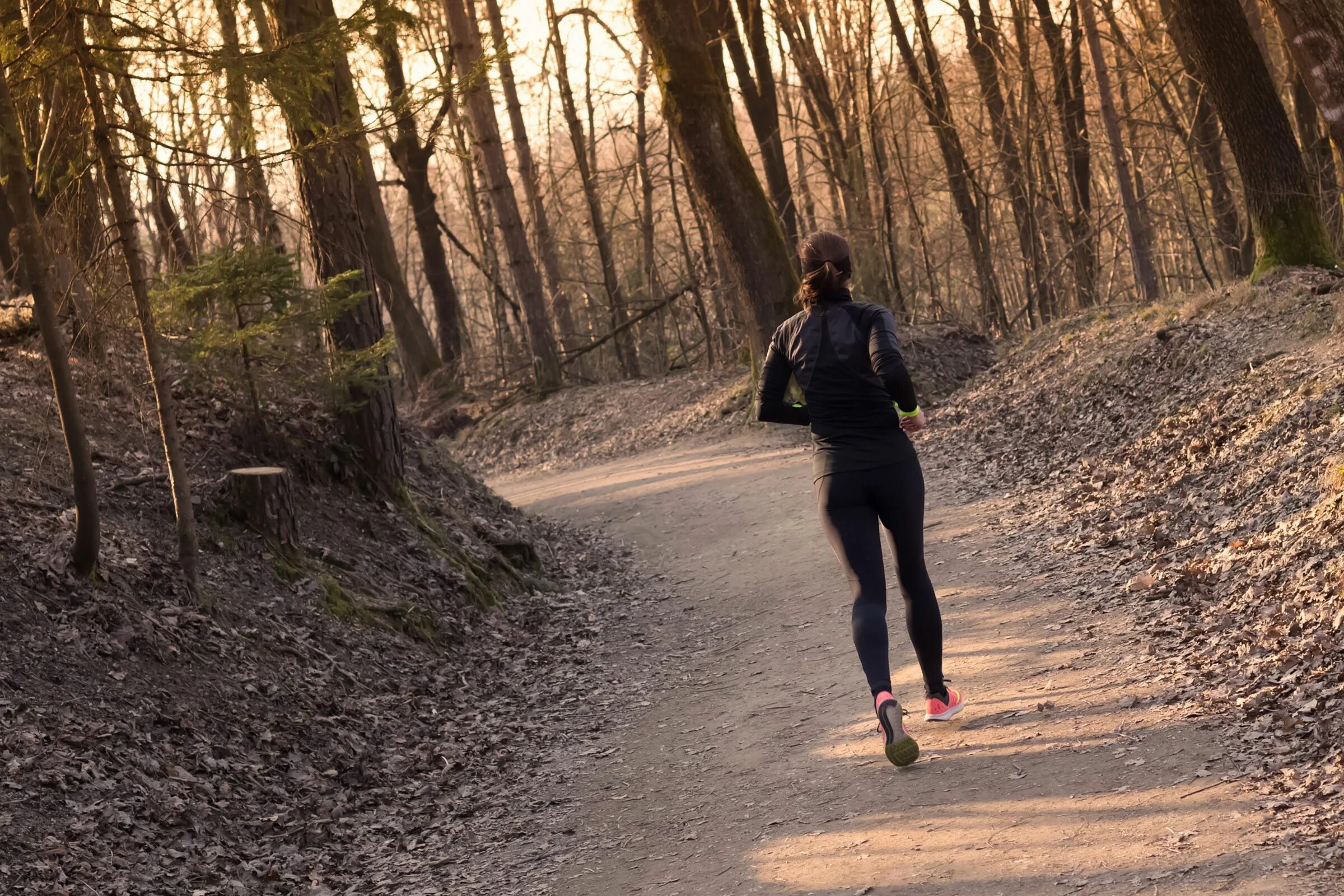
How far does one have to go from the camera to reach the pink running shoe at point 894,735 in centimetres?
521

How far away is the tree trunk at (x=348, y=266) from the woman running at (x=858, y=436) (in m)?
5.34

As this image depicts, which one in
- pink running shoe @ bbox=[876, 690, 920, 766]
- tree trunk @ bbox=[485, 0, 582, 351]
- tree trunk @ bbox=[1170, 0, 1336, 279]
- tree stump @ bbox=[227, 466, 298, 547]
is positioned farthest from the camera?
tree trunk @ bbox=[485, 0, 582, 351]

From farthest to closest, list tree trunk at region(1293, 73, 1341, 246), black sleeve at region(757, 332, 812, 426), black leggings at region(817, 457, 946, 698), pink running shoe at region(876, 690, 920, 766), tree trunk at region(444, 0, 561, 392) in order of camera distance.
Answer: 1. tree trunk at region(444, 0, 561, 392)
2. tree trunk at region(1293, 73, 1341, 246)
3. black sleeve at region(757, 332, 812, 426)
4. black leggings at region(817, 457, 946, 698)
5. pink running shoe at region(876, 690, 920, 766)

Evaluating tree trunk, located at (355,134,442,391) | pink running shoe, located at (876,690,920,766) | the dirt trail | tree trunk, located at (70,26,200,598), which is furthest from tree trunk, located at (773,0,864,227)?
pink running shoe, located at (876,690,920,766)

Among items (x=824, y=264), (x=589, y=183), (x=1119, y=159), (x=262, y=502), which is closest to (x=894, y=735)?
(x=824, y=264)

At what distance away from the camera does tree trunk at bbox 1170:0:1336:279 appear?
490 inches

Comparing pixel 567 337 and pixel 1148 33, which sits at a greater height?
pixel 1148 33

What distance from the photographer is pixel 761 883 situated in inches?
181

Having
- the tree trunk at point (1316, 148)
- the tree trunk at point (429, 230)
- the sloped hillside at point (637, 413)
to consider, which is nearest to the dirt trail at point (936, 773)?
the sloped hillside at point (637, 413)

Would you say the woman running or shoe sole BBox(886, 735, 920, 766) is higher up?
the woman running

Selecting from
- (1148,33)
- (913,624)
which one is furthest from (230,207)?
(1148,33)

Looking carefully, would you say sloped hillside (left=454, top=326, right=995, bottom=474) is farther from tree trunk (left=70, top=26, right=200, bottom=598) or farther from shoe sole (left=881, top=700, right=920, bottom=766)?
shoe sole (left=881, top=700, right=920, bottom=766)

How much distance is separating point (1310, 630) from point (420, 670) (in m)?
5.43

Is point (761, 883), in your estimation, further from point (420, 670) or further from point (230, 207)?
point (230, 207)
